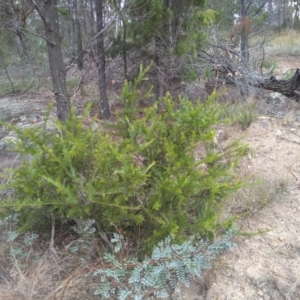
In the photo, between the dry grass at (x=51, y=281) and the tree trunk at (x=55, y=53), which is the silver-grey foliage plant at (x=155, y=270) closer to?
the dry grass at (x=51, y=281)

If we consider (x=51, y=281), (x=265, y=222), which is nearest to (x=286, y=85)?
(x=265, y=222)

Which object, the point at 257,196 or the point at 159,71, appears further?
the point at 159,71

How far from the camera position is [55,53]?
2.88 m

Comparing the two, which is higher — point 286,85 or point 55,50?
point 55,50

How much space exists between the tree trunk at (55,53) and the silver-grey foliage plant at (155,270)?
1.62 metres

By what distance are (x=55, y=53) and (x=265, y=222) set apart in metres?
2.26

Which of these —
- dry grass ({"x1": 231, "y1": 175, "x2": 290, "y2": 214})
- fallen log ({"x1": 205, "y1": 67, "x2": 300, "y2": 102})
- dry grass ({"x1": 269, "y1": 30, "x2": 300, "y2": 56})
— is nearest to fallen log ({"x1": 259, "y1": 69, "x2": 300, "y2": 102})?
fallen log ({"x1": 205, "y1": 67, "x2": 300, "y2": 102})

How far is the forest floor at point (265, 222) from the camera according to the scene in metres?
2.00

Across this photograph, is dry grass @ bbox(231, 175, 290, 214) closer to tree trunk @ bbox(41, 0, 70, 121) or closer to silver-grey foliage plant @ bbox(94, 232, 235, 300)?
silver-grey foliage plant @ bbox(94, 232, 235, 300)

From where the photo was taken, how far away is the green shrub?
1.84 meters

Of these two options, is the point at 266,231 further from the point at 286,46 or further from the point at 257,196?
the point at 286,46

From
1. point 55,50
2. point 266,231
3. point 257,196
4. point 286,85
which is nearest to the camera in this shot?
point 266,231

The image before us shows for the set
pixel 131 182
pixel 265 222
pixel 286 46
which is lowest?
pixel 265 222

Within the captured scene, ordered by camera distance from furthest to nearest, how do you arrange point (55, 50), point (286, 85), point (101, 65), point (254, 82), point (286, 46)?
point (286, 46)
point (254, 82)
point (286, 85)
point (101, 65)
point (55, 50)
